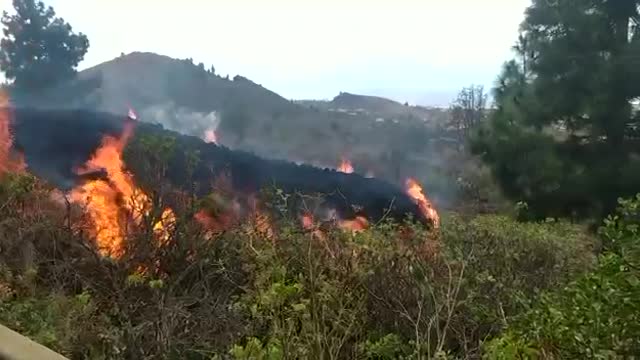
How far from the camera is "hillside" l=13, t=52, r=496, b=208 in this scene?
19.6 meters

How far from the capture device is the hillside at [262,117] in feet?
64.3

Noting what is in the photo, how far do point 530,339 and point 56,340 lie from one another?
305cm

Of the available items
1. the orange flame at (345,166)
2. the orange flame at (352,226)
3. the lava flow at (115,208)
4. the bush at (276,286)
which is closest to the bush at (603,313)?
the bush at (276,286)

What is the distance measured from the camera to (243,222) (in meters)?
6.97

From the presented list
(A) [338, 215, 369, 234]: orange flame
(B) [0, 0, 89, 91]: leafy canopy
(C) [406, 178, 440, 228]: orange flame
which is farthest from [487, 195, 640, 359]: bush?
(B) [0, 0, 89, 91]: leafy canopy

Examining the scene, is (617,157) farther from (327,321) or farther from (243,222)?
(327,321)

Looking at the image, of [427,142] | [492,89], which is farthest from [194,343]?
[427,142]

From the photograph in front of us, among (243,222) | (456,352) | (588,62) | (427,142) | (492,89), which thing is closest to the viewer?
(456,352)

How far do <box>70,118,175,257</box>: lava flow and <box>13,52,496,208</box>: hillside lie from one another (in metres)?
10.1

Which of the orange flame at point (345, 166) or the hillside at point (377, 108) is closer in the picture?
the orange flame at point (345, 166)

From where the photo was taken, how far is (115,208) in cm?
741

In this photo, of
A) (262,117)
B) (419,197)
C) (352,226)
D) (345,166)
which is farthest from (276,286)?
(262,117)

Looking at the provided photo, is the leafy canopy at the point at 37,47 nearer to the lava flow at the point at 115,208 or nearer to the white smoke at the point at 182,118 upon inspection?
the white smoke at the point at 182,118

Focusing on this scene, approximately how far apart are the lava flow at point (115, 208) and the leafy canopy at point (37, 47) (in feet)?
36.4
